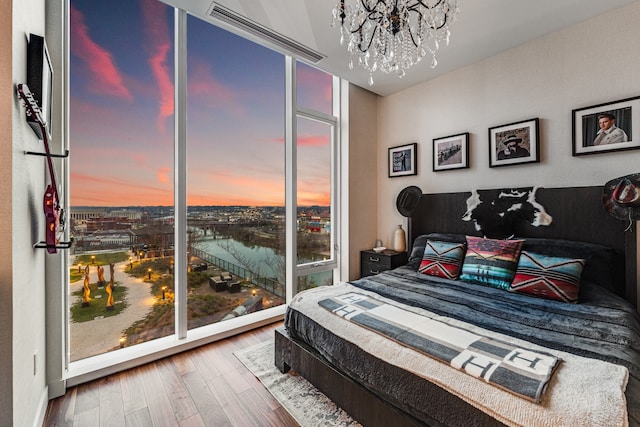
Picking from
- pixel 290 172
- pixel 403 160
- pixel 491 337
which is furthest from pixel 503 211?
pixel 290 172

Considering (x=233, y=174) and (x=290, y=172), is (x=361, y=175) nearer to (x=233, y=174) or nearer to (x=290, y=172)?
(x=290, y=172)

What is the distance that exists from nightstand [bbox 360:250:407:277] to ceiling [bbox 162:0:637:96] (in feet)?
7.39

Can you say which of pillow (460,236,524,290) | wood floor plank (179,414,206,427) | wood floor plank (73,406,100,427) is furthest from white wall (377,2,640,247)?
wood floor plank (73,406,100,427)

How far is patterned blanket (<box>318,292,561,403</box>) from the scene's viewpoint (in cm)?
110

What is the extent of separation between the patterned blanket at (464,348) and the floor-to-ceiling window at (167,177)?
1.55 m

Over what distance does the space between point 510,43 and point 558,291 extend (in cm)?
234

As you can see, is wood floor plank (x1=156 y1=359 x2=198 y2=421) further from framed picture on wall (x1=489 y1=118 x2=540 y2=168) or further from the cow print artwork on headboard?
framed picture on wall (x1=489 y1=118 x2=540 y2=168)

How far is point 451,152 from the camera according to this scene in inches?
130

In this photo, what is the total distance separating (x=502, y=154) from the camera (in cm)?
290

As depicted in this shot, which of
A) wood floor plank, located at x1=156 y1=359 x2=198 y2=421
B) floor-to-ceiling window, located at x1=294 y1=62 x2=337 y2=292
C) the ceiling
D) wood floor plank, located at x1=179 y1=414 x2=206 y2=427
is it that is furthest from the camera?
floor-to-ceiling window, located at x1=294 y1=62 x2=337 y2=292

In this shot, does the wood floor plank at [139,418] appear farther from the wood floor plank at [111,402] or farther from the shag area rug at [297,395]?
the shag area rug at [297,395]

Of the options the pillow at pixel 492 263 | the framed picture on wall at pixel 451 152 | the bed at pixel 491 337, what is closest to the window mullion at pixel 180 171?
the bed at pixel 491 337

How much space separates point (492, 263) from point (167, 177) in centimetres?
291

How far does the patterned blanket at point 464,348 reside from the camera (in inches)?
43.3
